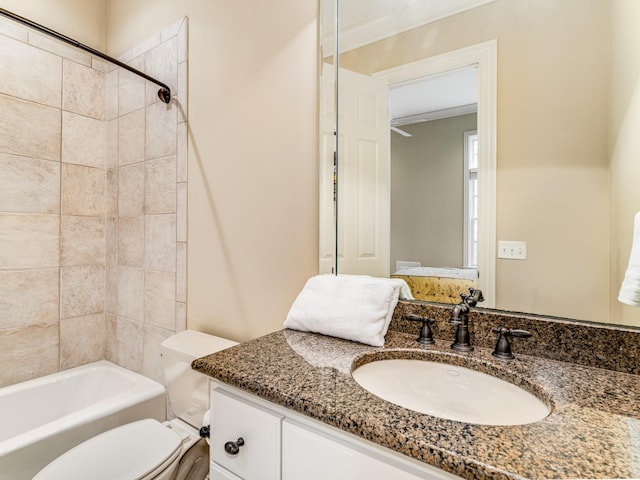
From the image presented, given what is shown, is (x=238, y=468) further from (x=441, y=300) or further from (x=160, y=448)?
(x=441, y=300)

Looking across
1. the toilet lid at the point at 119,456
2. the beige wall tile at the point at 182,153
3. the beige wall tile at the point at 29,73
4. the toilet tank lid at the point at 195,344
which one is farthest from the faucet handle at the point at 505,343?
the beige wall tile at the point at 29,73

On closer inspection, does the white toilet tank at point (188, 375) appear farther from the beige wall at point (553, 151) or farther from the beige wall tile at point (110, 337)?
the beige wall at point (553, 151)

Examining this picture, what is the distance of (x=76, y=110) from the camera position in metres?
1.94

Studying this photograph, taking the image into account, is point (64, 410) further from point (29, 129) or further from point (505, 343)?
point (505, 343)

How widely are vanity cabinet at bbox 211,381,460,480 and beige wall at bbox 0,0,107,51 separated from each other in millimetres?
2153

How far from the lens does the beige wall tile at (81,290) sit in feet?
6.25

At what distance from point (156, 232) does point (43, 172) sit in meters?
0.67

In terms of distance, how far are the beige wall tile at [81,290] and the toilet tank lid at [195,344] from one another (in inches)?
34.3

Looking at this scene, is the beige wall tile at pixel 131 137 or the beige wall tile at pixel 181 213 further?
the beige wall tile at pixel 131 137

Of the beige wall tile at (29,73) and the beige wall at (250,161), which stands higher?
the beige wall tile at (29,73)

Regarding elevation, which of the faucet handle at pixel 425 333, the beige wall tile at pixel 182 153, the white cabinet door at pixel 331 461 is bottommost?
the white cabinet door at pixel 331 461

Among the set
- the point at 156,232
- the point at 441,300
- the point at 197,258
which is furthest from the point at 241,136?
the point at 441,300

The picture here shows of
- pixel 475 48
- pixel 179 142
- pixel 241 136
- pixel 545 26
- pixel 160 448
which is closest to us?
pixel 545 26

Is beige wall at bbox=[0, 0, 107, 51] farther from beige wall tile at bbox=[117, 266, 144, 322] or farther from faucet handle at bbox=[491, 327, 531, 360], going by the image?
faucet handle at bbox=[491, 327, 531, 360]
